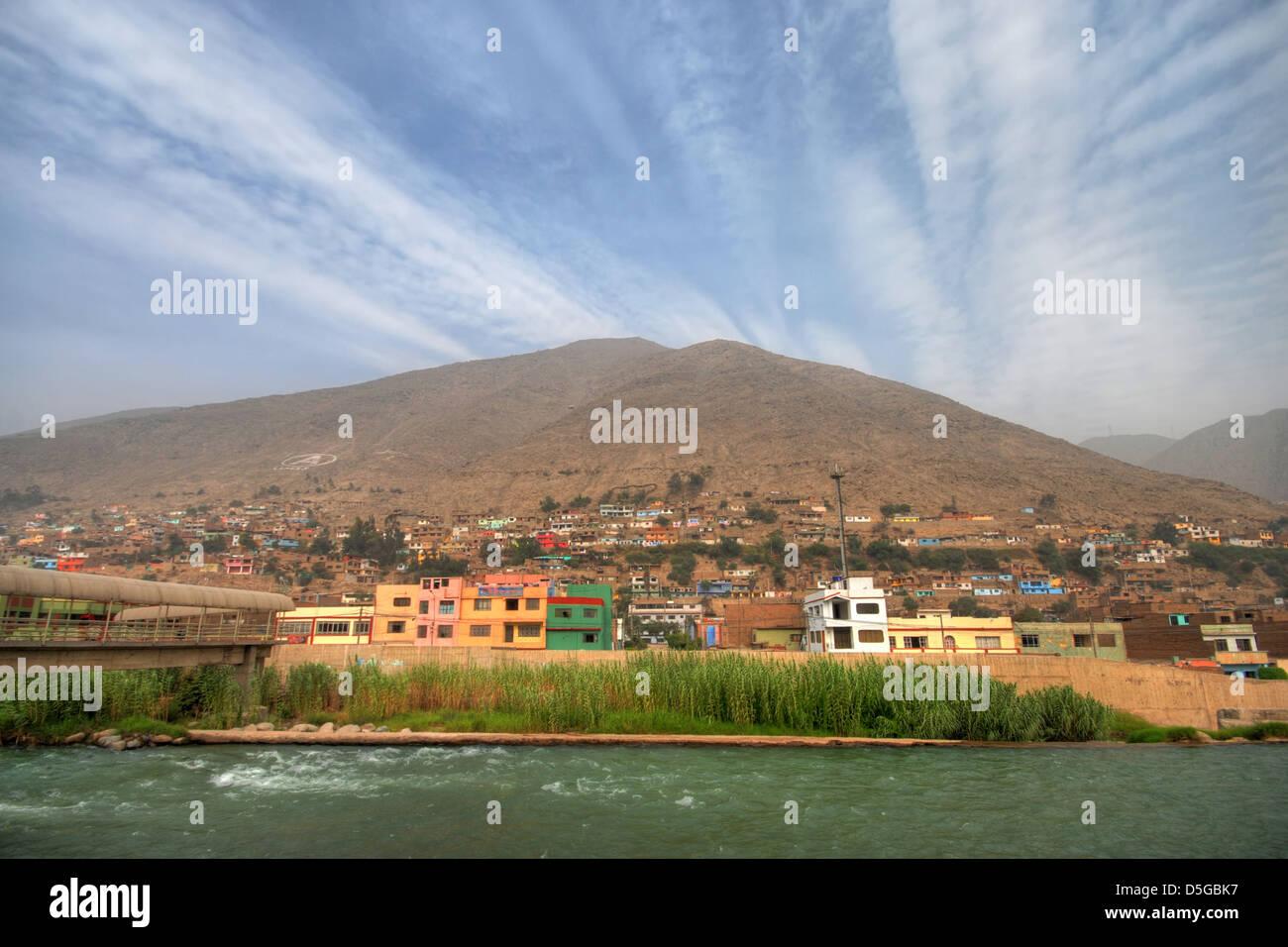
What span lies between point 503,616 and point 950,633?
25.6 m

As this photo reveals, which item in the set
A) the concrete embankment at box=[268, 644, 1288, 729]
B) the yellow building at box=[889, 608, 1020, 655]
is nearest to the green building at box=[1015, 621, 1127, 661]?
the yellow building at box=[889, 608, 1020, 655]

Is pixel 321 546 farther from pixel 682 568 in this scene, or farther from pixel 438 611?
pixel 438 611

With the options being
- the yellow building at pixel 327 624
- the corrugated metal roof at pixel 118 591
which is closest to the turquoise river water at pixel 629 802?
the corrugated metal roof at pixel 118 591

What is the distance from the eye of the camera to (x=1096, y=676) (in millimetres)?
27125

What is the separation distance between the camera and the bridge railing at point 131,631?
57.3ft

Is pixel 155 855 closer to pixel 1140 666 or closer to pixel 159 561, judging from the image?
pixel 1140 666

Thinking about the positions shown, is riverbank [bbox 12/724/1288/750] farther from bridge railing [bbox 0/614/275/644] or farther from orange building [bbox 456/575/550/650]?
orange building [bbox 456/575/550/650]

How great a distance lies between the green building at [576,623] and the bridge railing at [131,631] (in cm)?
1683

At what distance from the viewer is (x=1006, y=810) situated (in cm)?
1535

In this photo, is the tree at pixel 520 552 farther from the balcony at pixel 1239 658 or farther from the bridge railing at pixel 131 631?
the balcony at pixel 1239 658

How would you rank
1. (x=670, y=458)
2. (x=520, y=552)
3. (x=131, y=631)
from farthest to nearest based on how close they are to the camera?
1. (x=670, y=458)
2. (x=520, y=552)
3. (x=131, y=631)

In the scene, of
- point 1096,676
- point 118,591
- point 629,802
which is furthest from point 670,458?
point 629,802
